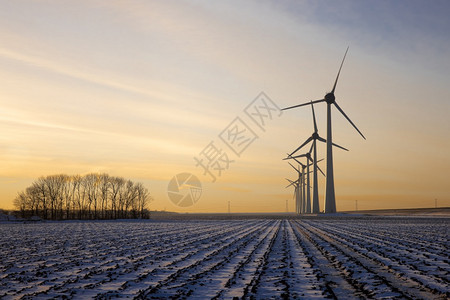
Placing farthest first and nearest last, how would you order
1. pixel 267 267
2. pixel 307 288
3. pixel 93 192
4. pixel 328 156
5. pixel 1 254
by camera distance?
1. pixel 93 192
2. pixel 328 156
3. pixel 1 254
4. pixel 267 267
5. pixel 307 288

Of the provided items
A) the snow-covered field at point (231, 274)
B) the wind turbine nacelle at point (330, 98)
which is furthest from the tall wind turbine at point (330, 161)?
the snow-covered field at point (231, 274)

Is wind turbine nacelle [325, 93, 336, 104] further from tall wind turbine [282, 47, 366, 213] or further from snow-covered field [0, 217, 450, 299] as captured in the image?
snow-covered field [0, 217, 450, 299]

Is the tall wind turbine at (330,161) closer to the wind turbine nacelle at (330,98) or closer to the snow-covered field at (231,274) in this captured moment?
the wind turbine nacelle at (330,98)

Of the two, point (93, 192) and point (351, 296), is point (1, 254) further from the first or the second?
point (93, 192)

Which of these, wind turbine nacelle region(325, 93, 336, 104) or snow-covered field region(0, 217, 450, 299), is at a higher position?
wind turbine nacelle region(325, 93, 336, 104)

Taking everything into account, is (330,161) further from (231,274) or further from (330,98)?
(231,274)

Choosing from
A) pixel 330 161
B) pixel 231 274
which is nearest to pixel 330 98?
pixel 330 161

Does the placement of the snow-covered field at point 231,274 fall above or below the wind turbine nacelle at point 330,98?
below

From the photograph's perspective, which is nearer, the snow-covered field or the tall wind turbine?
the snow-covered field

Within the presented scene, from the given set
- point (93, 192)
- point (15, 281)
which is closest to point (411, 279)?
point (15, 281)

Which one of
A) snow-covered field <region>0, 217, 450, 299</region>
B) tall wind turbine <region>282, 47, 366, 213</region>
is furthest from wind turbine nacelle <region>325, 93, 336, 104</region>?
snow-covered field <region>0, 217, 450, 299</region>

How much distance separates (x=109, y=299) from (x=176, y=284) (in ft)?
7.03

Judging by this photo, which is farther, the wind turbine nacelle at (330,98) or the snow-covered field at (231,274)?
the wind turbine nacelle at (330,98)

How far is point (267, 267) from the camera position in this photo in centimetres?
1355
